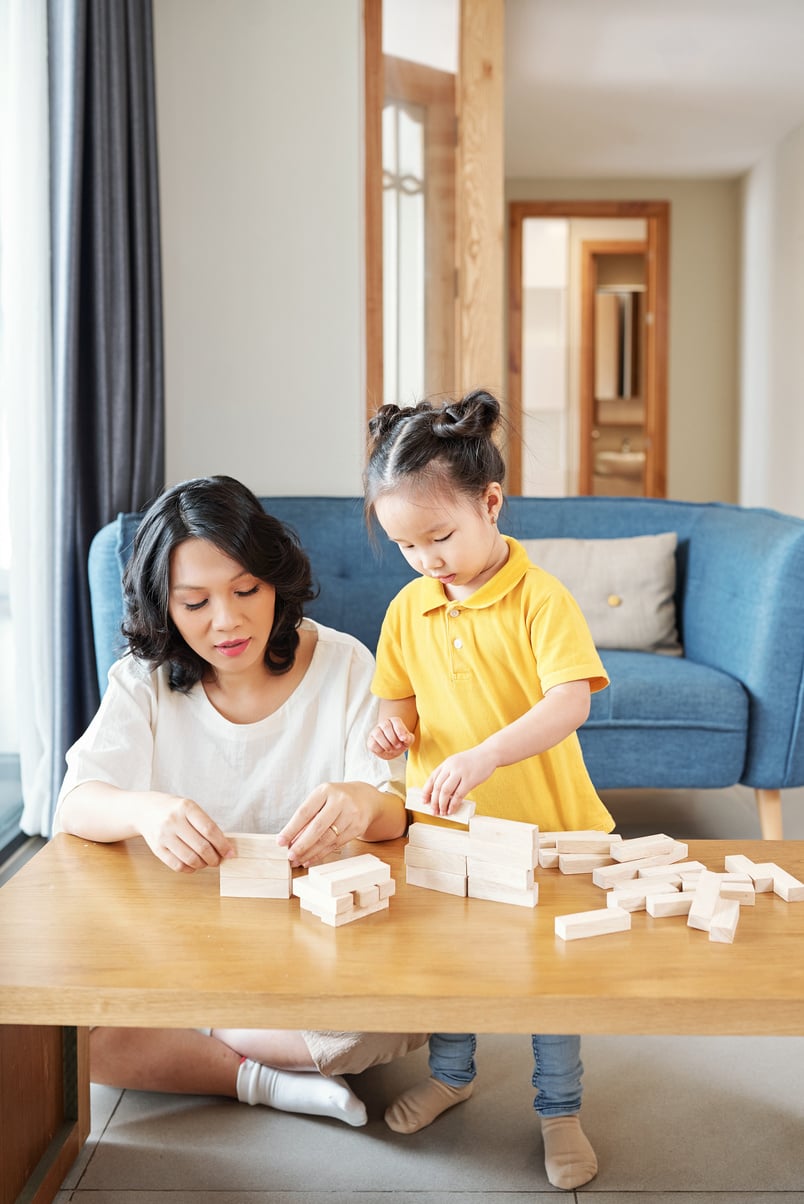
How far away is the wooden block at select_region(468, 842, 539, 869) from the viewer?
3.70 ft

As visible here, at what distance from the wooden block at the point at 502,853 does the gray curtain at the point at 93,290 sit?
1833 mm

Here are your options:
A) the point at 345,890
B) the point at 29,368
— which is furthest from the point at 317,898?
the point at 29,368

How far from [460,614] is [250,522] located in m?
0.30

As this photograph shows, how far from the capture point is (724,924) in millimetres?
1027

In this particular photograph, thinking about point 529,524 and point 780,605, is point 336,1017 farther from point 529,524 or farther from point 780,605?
point 529,524

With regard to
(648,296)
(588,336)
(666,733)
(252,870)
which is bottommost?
(666,733)

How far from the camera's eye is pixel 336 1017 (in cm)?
93

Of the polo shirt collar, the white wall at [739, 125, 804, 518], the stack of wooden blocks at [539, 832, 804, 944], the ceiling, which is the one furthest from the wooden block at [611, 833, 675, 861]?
the white wall at [739, 125, 804, 518]

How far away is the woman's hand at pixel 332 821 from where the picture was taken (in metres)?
1.20

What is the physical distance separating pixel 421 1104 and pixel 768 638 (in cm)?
144

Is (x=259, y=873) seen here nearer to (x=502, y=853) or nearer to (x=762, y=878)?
(x=502, y=853)

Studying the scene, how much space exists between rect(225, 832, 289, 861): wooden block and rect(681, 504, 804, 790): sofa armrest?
170 centimetres

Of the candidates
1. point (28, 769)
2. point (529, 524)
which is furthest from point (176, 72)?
point (28, 769)

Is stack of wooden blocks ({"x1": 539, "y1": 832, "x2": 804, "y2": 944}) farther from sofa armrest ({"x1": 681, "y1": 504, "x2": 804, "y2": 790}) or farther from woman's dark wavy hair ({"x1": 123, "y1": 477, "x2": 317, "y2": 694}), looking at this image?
sofa armrest ({"x1": 681, "y1": 504, "x2": 804, "y2": 790})
